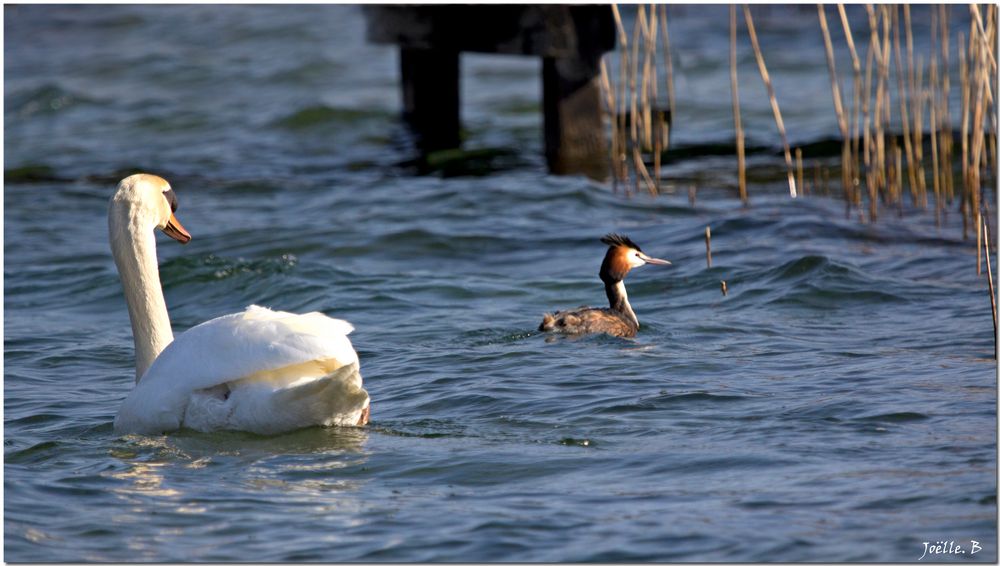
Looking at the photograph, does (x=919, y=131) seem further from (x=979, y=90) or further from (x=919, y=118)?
(x=979, y=90)

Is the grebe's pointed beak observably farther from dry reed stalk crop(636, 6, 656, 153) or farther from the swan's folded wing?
the swan's folded wing

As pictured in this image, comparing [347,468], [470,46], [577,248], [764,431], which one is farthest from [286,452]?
[470,46]

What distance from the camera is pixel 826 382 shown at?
6.44 metres

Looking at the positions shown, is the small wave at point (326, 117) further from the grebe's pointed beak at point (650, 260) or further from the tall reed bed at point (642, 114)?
the grebe's pointed beak at point (650, 260)

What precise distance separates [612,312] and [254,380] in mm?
3051

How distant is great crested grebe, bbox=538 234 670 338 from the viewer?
7773mm

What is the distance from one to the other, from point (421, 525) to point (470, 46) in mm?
8986

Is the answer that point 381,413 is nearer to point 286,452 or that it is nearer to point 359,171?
point 286,452

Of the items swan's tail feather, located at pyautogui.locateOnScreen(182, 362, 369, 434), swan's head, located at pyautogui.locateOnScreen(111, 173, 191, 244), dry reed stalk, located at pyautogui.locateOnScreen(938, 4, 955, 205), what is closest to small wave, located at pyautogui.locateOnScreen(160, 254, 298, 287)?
swan's head, located at pyautogui.locateOnScreen(111, 173, 191, 244)

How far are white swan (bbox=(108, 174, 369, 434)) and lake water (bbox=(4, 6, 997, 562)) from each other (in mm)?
103

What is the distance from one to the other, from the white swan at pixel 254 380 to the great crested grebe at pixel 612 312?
2065 mm

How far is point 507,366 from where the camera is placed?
7.17 m

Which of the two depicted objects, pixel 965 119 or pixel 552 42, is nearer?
pixel 965 119

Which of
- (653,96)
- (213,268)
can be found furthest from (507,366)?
(653,96)
